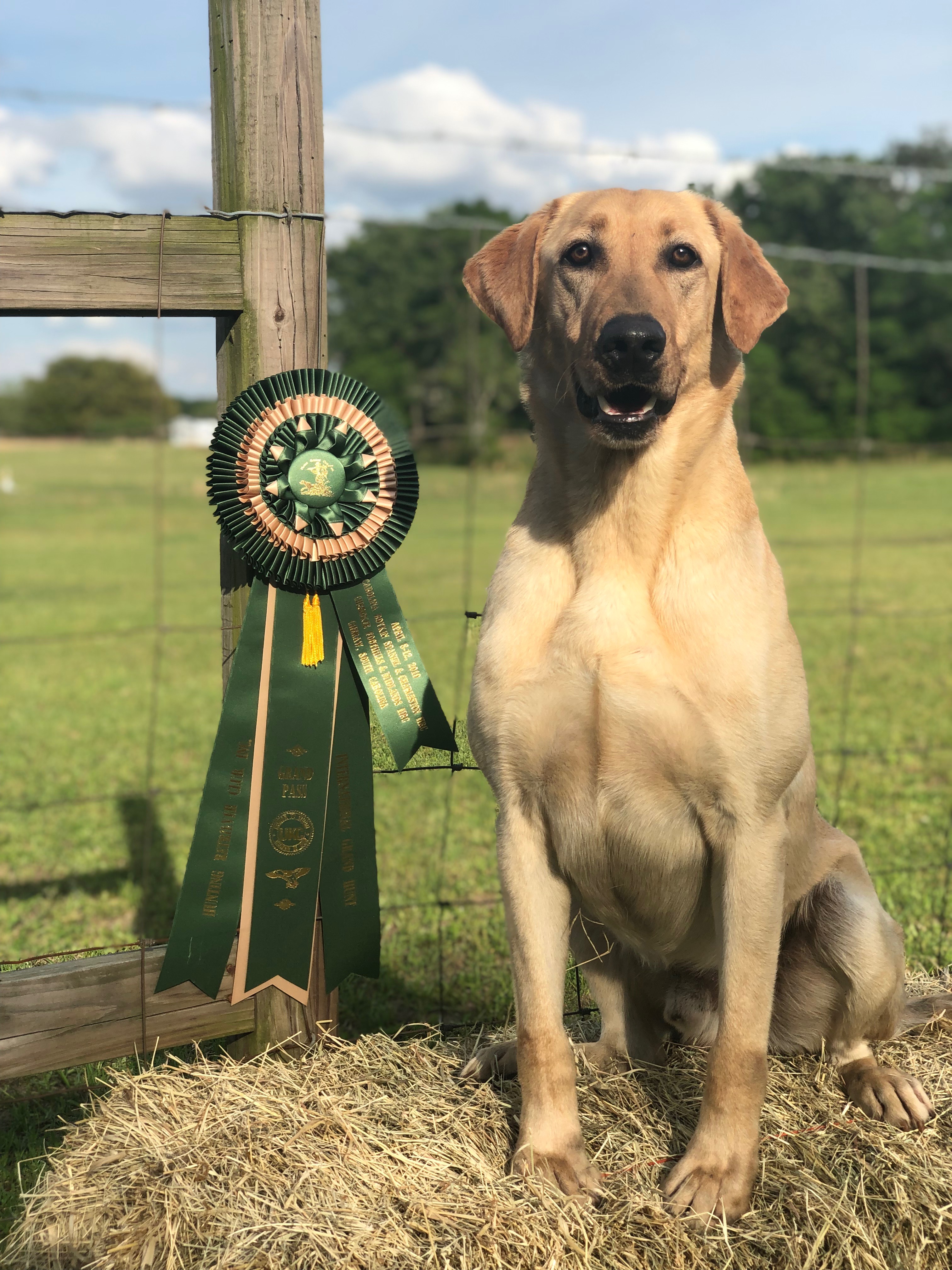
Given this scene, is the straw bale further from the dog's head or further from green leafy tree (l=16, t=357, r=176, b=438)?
green leafy tree (l=16, t=357, r=176, b=438)

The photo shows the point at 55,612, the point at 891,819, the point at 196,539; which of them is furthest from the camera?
the point at 196,539

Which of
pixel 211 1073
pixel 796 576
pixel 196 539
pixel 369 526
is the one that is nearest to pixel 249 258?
pixel 369 526

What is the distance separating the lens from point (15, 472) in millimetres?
35000

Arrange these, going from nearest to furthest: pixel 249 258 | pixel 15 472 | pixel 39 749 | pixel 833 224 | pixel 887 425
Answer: pixel 249 258 → pixel 39 749 → pixel 15 472 → pixel 887 425 → pixel 833 224

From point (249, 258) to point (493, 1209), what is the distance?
2.30 meters

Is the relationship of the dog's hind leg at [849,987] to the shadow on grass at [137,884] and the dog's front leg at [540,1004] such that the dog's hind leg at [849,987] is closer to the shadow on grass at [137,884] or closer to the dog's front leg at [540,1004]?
the dog's front leg at [540,1004]

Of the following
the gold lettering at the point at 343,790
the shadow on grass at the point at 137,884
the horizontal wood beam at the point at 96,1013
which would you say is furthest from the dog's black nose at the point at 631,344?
the shadow on grass at the point at 137,884

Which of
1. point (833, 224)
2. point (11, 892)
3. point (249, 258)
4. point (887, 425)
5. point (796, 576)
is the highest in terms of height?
point (833, 224)

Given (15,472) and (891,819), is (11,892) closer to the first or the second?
(891,819)

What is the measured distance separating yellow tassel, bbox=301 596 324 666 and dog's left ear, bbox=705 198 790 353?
125 centimetres

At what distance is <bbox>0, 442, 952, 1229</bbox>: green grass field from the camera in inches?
177

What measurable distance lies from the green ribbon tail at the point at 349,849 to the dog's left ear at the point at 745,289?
1.31 metres

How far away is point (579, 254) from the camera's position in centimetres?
258

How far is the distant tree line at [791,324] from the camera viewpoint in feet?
131
